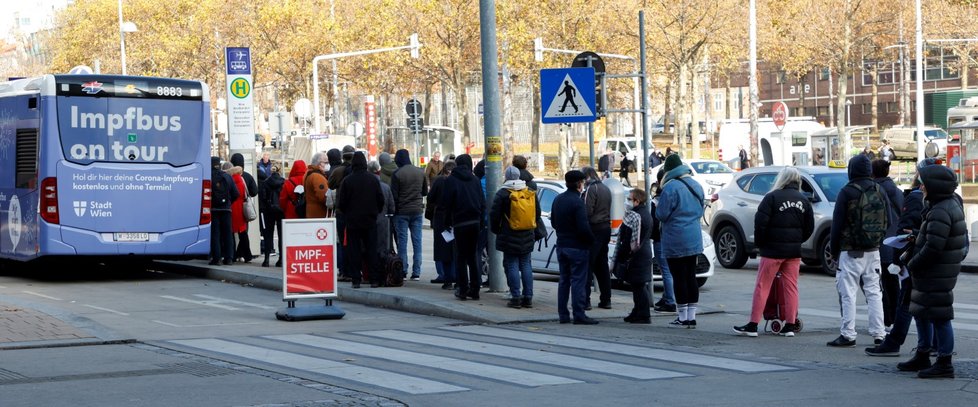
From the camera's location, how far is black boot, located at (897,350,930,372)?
10.2 metres

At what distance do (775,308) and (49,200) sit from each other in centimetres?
1034

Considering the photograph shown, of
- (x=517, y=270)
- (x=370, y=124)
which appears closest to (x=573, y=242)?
(x=517, y=270)

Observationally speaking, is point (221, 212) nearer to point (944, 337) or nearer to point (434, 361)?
point (434, 361)

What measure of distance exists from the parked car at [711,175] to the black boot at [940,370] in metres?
30.1

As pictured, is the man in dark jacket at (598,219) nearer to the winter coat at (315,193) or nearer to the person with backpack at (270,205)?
the winter coat at (315,193)

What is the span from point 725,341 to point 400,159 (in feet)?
22.5

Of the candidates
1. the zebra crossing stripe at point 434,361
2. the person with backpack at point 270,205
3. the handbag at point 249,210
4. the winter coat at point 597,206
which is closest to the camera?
the zebra crossing stripe at point 434,361

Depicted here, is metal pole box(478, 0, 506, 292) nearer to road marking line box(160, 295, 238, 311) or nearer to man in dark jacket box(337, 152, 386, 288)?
man in dark jacket box(337, 152, 386, 288)

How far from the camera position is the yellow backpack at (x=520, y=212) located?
1466 centimetres

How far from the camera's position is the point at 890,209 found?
13.0 m

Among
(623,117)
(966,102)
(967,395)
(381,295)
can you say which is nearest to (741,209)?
(381,295)

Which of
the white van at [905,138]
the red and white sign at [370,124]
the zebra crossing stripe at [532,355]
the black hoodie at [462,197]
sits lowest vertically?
the zebra crossing stripe at [532,355]

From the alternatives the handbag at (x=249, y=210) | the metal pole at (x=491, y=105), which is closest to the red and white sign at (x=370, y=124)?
the handbag at (x=249, y=210)

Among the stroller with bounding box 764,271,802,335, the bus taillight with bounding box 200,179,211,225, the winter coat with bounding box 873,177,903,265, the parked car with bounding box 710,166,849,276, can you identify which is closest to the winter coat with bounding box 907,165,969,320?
the winter coat with bounding box 873,177,903,265
